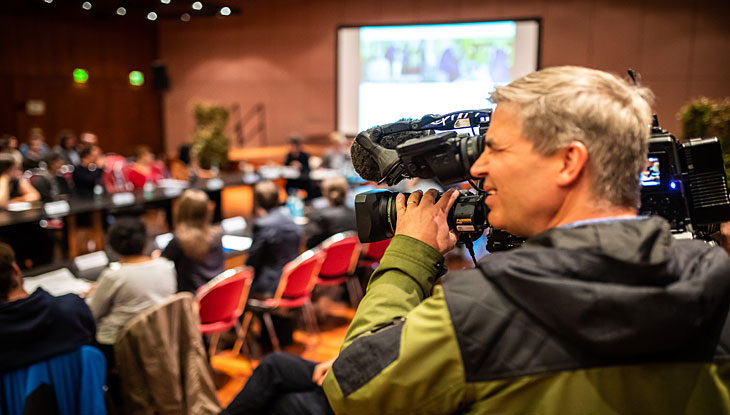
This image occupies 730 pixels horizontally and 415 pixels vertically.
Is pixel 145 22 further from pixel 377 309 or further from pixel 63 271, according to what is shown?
pixel 377 309

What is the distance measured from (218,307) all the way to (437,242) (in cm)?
273

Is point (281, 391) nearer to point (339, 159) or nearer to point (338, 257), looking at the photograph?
point (338, 257)

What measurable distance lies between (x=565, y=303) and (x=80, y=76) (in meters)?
13.9

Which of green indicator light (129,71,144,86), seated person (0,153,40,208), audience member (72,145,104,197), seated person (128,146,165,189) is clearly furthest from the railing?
seated person (0,153,40,208)

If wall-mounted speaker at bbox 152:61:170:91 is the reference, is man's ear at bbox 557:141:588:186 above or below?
below

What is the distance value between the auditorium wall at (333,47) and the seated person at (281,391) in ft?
22.4

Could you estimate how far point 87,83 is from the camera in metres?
12.5

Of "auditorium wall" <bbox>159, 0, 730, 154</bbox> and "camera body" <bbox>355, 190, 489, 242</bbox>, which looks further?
"auditorium wall" <bbox>159, 0, 730, 154</bbox>

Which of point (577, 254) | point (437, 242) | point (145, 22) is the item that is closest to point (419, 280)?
point (437, 242)

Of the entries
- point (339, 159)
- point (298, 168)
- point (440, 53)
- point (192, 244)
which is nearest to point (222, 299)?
point (192, 244)

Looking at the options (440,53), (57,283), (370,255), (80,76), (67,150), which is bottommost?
(370,255)

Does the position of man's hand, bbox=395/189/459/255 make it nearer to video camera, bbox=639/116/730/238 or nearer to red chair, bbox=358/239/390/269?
video camera, bbox=639/116/730/238

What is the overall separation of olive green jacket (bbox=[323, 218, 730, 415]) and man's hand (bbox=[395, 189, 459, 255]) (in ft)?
0.52

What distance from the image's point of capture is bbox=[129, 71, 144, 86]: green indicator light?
1327 centimetres
